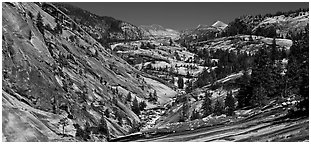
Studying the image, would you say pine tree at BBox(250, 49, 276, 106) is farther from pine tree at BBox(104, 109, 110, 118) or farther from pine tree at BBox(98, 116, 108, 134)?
pine tree at BBox(104, 109, 110, 118)

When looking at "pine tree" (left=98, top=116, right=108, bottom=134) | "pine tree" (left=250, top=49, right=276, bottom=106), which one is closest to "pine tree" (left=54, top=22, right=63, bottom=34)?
"pine tree" (left=98, top=116, right=108, bottom=134)

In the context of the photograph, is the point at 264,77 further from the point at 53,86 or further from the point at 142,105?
the point at 142,105

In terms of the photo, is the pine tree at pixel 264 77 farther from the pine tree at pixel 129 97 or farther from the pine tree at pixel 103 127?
the pine tree at pixel 129 97

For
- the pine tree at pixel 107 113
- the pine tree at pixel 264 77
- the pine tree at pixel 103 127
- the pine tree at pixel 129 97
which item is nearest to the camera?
the pine tree at pixel 264 77

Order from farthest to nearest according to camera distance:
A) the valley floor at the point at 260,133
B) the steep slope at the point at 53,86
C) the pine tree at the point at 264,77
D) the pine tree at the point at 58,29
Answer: the pine tree at the point at 58,29
the pine tree at the point at 264,77
the steep slope at the point at 53,86
the valley floor at the point at 260,133

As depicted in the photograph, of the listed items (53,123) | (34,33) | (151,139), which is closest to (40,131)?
(53,123)

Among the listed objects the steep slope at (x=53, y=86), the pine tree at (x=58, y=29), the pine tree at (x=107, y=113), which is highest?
the pine tree at (x=58, y=29)

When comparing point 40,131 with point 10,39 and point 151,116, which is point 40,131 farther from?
point 151,116

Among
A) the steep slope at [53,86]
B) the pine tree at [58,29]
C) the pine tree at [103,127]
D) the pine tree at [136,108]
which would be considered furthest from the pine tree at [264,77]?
the pine tree at [58,29]

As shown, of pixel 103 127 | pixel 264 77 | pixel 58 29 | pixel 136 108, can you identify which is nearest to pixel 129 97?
pixel 136 108
